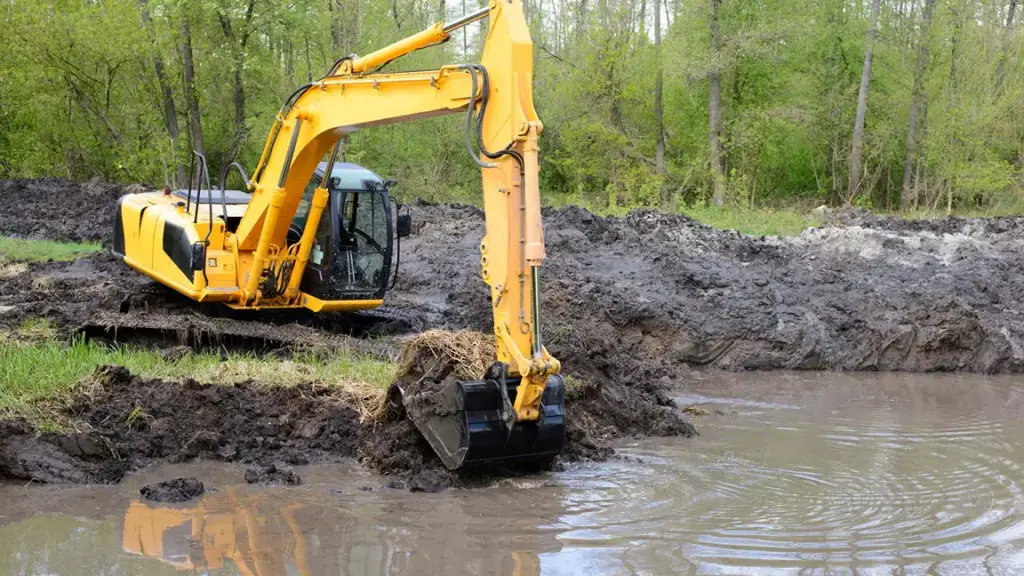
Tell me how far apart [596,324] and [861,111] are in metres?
18.9

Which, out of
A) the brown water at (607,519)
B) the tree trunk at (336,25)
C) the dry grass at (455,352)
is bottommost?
the brown water at (607,519)

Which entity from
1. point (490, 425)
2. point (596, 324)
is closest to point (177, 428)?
point (490, 425)

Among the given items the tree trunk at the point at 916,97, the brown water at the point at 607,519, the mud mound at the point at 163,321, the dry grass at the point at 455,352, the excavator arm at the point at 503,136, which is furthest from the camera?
the tree trunk at the point at 916,97

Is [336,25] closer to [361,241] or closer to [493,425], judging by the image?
[361,241]

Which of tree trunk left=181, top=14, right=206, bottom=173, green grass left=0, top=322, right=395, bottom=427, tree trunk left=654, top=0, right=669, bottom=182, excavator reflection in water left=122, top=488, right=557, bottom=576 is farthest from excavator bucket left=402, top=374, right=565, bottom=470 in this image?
tree trunk left=654, top=0, right=669, bottom=182

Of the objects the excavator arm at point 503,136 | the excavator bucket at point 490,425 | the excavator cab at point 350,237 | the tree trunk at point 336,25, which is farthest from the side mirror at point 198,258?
the tree trunk at point 336,25

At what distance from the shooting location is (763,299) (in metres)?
12.1

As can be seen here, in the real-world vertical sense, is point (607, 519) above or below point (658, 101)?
below

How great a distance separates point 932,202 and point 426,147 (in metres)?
13.7

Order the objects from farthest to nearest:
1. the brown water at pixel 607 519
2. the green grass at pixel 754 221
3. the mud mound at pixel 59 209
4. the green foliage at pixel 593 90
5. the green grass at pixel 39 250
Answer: the green foliage at pixel 593 90 → the green grass at pixel 754 221 → the mud mound at pixel 59 209 → the green grass at pixel 39 250 → the brown water at pixel 607 519

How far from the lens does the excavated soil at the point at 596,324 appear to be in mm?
7121

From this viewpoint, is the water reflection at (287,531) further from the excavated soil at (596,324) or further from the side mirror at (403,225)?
the side mirror at (403,225)

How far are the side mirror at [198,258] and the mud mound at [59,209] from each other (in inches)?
318

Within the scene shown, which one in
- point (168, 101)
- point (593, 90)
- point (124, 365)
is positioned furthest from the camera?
point (593, 90)
